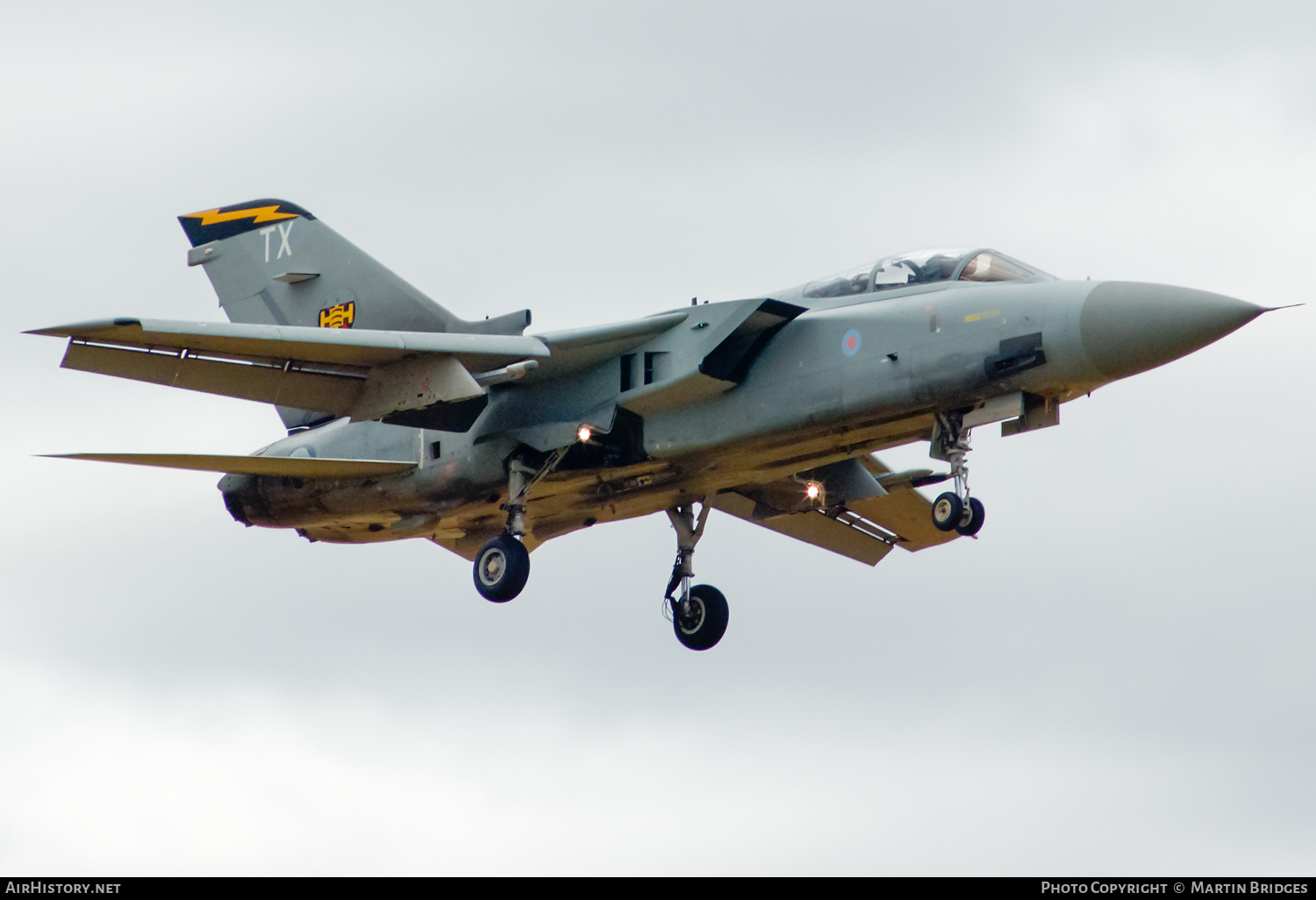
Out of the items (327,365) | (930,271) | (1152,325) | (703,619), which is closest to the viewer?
(1152,325)

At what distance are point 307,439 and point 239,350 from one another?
4.15m

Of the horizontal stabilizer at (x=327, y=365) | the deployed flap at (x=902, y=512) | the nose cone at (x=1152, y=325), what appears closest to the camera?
the nose cone at (x=1152, y=325)

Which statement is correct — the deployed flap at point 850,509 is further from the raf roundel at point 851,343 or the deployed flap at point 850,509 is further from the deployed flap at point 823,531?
the raf roundel at point 851,343

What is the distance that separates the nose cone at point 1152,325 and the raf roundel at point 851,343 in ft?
8.46

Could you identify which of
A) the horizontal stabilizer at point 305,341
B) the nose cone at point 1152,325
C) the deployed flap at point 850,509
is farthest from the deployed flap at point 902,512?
the horizontal stabilizer at point 305,341

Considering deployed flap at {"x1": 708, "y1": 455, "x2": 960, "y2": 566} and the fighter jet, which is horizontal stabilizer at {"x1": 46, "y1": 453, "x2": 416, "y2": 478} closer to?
the fighter jet

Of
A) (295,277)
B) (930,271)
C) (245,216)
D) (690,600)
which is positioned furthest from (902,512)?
(245,216)

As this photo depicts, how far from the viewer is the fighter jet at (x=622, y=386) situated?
21.4 metres

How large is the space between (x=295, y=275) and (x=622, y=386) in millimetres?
5839

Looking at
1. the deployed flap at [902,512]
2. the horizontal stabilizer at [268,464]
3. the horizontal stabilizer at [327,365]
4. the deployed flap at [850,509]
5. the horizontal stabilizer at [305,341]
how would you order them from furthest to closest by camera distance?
1. the deployed flap at [902,512]
2. the deployed flap at [850,509]
3. the horizontal stabilizer at [268,464]
4. the horizontal stabilizer at [327,365]
5. the horizontal stabilizer at [305,341]

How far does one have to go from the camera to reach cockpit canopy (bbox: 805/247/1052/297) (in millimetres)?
22188

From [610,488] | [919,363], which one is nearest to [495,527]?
[610,488]

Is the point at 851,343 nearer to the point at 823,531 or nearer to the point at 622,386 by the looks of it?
Result: the point at 622,386

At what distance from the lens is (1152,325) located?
20.9m
